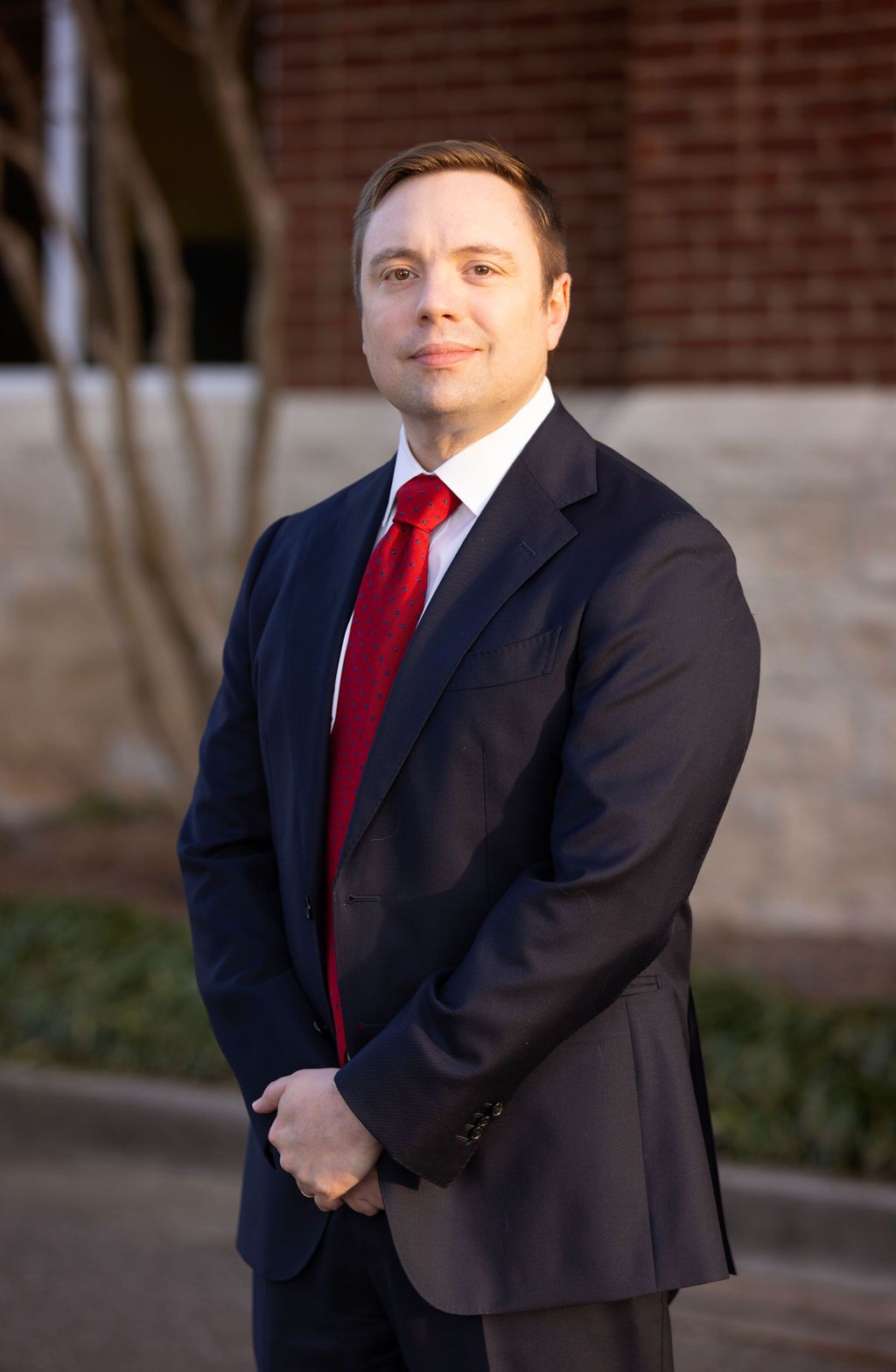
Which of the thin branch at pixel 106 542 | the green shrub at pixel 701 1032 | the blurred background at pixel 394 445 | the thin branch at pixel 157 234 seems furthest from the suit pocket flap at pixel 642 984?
the thin branch at pixel 157 234

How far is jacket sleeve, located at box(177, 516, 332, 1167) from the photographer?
6.68ft

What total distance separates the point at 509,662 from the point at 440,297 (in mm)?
487

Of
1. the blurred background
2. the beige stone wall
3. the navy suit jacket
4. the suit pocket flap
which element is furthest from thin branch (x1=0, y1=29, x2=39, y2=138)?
the suit pocket flap

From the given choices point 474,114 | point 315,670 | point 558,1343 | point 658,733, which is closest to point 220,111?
point 474,114

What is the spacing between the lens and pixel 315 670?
2.09 metres

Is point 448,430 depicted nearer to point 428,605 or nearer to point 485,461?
point 485,461

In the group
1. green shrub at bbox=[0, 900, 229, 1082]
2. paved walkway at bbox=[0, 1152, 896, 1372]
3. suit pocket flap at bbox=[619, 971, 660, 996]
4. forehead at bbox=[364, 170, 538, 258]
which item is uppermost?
forehead at bbox=[364, 170, 538, 258]

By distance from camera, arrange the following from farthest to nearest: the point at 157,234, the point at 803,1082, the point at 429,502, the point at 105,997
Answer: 1. the point at 157,234
2. the point at 105,997
3. the point at 803,1082
4. the point at 429,502

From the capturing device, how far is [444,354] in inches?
77.1

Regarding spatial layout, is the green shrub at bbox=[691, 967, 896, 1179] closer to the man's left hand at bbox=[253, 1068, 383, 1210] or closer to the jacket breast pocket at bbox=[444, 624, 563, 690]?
the man's left hand at bbox=[253, 1068, 383, 1210]

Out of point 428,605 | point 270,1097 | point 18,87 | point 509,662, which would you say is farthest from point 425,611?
point 18,87

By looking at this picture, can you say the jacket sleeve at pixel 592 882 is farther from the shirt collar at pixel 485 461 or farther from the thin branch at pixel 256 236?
the thin branch at pixel 256 236

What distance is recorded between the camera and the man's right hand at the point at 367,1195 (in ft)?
6.17

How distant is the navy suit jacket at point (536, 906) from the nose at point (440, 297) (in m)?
0.22
